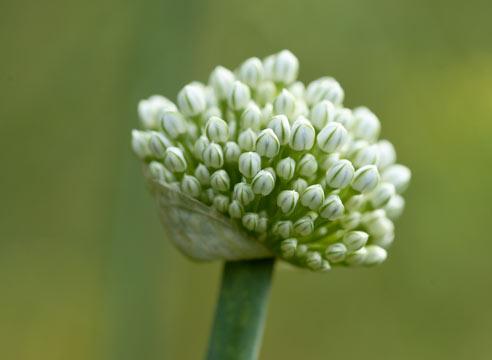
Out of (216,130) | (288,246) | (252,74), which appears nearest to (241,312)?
(288,246)

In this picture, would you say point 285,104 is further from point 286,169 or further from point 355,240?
point 355,240

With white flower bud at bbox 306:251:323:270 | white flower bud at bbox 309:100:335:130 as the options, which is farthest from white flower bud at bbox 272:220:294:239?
white flower bud at bbox 309:100:335:130

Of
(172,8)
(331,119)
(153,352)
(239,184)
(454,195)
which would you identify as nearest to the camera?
(239,184)

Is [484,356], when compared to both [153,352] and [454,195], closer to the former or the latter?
[454,195]

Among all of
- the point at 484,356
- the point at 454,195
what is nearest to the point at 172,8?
the point at 454,195

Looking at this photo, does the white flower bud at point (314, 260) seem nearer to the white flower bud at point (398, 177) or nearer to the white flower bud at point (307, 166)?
the white flower bud at point (307, 166)
